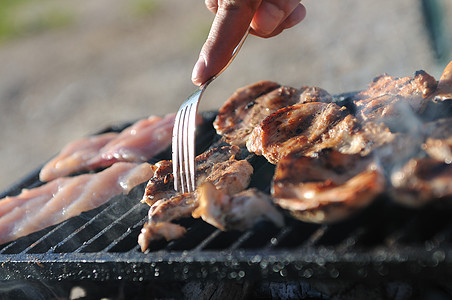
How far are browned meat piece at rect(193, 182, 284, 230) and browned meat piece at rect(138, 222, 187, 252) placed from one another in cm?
18

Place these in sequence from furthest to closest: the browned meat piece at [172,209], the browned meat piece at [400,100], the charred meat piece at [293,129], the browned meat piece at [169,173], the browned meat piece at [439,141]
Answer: the browned meat piece at [169,173] < the charred meat piece at [293,129] < the browned meat piece at [400,100] < the browned meat piece at [172,209] < the browned meat piece at [439,141]

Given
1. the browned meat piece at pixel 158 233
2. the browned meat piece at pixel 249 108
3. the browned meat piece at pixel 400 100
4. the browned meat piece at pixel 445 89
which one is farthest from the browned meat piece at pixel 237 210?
the browned meat piece at pixel 445 89

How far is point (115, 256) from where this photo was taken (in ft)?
7.93

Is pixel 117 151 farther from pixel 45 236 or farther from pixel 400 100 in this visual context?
pixel 400 100

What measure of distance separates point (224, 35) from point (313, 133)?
913mm

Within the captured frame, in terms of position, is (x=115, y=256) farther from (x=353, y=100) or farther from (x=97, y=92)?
(x=97, y=92)

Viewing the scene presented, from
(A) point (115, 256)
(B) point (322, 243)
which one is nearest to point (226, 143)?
(A) point (115, 256)

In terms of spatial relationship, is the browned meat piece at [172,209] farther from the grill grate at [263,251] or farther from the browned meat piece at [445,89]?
the browned meat piece at [445,89]

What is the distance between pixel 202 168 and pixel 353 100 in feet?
4.09

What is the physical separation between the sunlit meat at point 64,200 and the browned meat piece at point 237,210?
1113 millimetres

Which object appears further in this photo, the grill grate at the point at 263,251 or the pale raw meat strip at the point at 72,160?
the pale raw meat strip at the point at 72,160

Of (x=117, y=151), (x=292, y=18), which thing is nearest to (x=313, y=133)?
(x=292, y=18)

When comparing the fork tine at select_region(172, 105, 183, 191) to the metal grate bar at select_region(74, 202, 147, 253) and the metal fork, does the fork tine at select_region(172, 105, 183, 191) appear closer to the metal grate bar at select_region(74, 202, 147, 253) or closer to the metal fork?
the metal fork

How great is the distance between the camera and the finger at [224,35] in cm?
294
